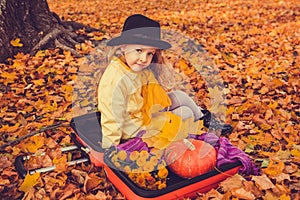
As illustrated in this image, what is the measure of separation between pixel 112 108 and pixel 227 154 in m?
0.96

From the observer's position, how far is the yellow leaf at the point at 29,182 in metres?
3.18

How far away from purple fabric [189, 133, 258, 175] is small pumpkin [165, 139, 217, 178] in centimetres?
6

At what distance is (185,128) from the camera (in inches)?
133

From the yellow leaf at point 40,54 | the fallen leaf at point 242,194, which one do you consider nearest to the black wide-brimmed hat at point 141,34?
the fallen leaf at point 242,194

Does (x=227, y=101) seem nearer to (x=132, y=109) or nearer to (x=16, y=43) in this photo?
(x=132, y=109)

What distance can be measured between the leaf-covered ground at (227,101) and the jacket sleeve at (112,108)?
0.37 meters

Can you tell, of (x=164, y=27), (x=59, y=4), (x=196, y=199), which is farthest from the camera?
(x=59, y=4)

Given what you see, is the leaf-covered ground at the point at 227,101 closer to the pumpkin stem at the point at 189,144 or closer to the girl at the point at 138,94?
the pumpkin stem at the point at 189,144

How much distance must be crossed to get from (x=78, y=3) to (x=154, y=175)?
9.36 metres

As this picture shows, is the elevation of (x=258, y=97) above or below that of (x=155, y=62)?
below

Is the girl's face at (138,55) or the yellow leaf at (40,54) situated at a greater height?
the girl's face at (138,55)

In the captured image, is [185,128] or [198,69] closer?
[185,128]

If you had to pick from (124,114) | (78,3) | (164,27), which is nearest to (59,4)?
(78,3)

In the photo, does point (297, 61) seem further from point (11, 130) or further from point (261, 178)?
point (11, 130)
